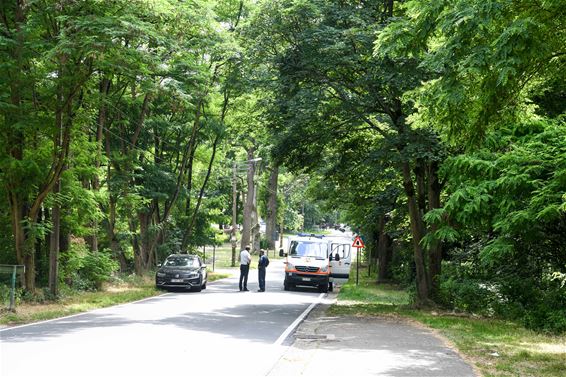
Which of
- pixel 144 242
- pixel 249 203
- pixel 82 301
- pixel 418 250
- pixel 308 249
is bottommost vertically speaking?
pixel 82 301

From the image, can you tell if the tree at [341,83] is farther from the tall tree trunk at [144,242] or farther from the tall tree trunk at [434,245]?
the tall tree trunk at [144,242]

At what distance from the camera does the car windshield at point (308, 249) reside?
31.3 meters

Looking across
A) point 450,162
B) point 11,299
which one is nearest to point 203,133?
point 11,299

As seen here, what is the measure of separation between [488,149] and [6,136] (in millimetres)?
13627

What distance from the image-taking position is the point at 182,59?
27.8 metres

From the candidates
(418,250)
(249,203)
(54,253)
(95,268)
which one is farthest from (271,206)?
(54,253)

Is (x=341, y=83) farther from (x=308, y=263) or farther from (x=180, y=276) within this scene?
(x=308, y=263)

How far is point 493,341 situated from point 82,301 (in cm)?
1292

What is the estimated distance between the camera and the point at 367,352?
460 inches

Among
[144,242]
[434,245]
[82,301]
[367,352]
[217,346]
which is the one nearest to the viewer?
[367,352]

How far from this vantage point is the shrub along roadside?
53.6 feet

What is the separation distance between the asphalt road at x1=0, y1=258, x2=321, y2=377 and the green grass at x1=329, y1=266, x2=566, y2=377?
3.29 metres

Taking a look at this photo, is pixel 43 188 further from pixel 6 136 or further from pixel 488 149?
pixel 488 149

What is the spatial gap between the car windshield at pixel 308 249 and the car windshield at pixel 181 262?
4.74 m
